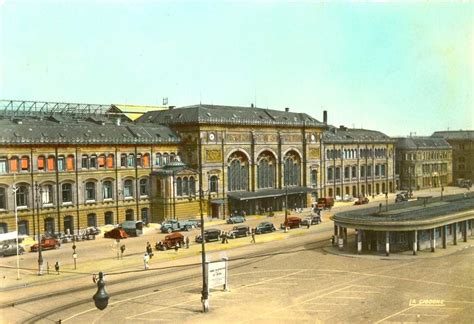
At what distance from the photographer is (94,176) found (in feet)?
235

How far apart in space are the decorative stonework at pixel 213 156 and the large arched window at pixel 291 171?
644 inches

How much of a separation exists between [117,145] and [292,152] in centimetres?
3442

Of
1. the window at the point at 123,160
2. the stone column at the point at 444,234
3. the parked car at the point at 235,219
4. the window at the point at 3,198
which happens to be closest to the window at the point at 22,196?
the window at the point at 3,198

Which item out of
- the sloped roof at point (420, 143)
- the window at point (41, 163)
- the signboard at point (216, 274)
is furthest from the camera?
the sloped roof at point (420, 143)

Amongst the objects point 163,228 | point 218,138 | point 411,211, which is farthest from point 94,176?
point 411,211

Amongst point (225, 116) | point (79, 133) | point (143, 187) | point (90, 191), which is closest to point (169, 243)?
point (90, 191)

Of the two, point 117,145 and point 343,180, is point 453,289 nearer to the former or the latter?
point 117,145

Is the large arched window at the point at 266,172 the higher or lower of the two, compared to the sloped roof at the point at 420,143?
lower

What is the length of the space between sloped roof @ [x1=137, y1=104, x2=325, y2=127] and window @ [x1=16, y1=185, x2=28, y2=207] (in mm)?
26124

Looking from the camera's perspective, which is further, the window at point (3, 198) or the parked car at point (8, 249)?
the window at point (3, 198)

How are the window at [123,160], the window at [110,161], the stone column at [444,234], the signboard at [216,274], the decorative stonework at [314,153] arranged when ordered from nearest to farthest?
the signboard at [216,274] < the stone column at [444,234] < the window at [110,161] < the window at [123,160] < the decorative stonework at [314,153]

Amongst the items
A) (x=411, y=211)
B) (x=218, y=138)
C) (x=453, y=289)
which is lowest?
(x=453, y=289)

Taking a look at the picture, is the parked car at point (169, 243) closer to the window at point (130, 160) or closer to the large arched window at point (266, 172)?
the window at point (130, 160)

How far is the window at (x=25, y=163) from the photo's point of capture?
2539 inches
